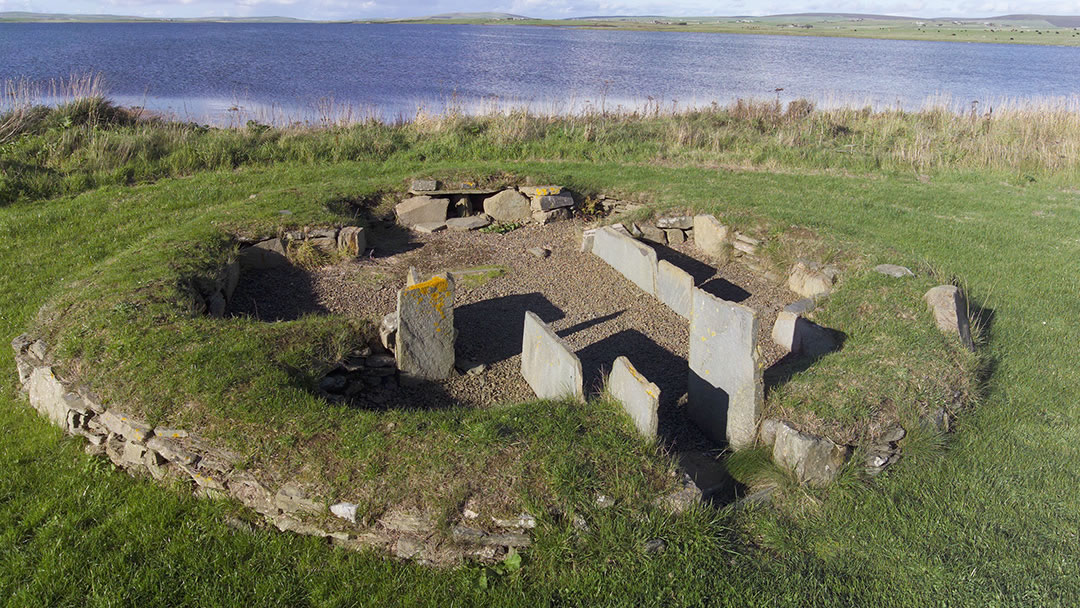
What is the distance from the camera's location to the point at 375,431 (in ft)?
15.6

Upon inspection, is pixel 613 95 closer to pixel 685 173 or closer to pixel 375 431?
pixel 685 173

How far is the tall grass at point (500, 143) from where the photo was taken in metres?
12.5

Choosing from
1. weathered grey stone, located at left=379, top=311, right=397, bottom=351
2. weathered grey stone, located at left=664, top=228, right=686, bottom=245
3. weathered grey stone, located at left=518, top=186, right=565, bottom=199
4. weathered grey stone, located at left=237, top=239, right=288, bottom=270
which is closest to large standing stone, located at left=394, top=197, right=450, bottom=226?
weathered grey stone, located at left=518, top=186, right=565, bottom=199

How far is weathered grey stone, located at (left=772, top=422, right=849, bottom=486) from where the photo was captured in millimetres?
4914

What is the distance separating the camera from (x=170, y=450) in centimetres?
474

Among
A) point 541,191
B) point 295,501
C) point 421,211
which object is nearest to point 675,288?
point 541,191

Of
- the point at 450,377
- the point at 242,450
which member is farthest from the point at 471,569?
the point at 450,377

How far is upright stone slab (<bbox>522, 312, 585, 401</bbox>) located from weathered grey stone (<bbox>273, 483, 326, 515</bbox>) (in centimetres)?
209

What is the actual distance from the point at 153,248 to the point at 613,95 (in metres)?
23.0

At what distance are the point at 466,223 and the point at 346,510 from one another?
22.8 feet

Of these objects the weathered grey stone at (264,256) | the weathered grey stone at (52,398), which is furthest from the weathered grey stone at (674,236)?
the weathered grey stone at (52,398)

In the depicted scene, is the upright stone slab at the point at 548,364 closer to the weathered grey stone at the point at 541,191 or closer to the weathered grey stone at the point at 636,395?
the weathered grey stone at the point at 636,395

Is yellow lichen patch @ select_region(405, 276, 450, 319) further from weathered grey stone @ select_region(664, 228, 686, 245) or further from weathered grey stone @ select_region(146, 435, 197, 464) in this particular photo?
weathered grey stone @ select_region(664, 228, 686, 245)

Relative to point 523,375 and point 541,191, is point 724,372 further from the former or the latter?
point 541,191
